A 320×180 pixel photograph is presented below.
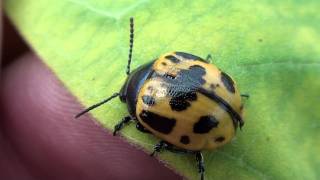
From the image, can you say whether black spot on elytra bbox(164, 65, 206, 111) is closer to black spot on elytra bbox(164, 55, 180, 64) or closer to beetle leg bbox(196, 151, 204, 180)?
black spot on elytra bbox(164, 55, 180, 64)

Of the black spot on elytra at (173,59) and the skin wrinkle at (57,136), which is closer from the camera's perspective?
the black spot on elytra at (173,59)

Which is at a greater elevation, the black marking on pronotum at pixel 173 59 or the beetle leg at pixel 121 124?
the black marking on pronotum at pixel 173 59

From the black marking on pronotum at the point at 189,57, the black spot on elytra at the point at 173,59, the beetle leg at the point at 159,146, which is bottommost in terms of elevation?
the beetle leg at the point at 159,146

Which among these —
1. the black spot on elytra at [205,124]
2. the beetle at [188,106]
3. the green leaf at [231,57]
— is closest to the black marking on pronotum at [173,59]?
the beetle at [188,106]

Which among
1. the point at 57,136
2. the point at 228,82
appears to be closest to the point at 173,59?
the point at 228,82

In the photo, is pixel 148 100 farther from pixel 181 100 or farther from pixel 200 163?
pixel 200 163

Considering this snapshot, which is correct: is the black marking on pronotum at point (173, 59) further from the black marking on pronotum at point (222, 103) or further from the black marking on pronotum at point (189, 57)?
the black marking on pronotum at point (222, 103)

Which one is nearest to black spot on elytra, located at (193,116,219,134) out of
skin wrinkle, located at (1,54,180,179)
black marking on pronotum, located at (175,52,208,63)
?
black marking on pronotum, located at (175,52,208,63)
